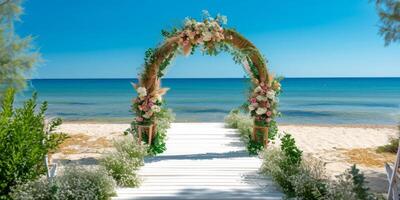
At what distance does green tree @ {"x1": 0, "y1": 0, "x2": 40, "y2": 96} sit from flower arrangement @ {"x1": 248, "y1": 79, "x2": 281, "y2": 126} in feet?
28.1

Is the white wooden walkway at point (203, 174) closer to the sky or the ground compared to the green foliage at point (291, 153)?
closer to the ground

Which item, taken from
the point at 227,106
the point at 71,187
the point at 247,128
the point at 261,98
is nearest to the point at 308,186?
the point at 71,187

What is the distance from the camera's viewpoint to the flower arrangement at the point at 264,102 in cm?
1039

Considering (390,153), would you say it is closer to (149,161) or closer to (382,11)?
(382,11)

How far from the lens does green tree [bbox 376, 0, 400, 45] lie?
10.4 metres

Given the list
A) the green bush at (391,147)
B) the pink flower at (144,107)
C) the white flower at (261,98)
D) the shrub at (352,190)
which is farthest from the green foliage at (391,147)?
the shrub at (352,190)

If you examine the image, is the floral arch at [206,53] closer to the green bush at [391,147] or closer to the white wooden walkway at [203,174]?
the white wooden walkway at [203,174]

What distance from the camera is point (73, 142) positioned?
1443 cm

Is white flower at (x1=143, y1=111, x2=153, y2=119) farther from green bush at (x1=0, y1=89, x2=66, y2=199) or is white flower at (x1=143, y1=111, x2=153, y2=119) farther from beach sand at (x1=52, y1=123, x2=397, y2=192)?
green bush at (x1=0, y1=89, x2=66, y2=199)

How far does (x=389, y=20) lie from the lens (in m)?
10.5

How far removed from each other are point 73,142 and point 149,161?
6254mm

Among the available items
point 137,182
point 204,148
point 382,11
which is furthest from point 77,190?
point 382,11

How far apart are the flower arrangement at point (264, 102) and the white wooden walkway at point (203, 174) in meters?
0.86

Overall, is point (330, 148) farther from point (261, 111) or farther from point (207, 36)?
point (207, 36)
